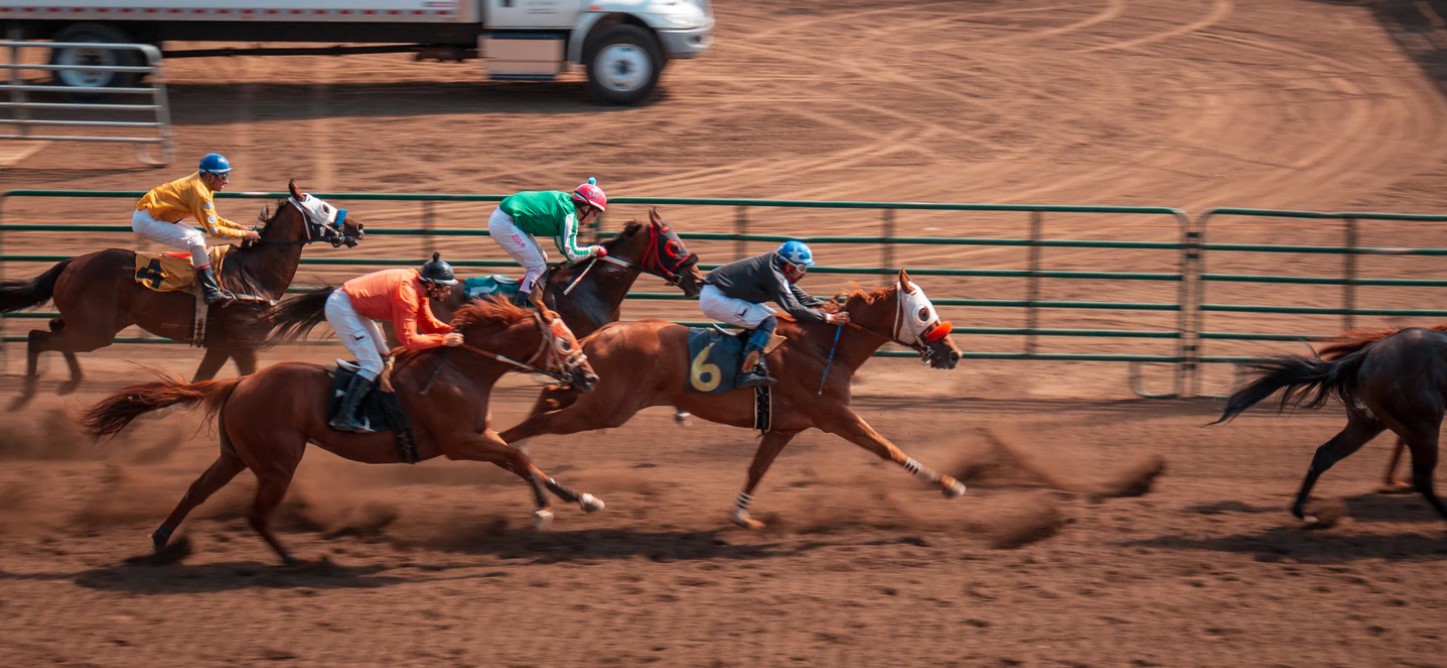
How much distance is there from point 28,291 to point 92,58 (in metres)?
9.06

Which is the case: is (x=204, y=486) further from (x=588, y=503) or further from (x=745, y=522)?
(x=745, y=522)

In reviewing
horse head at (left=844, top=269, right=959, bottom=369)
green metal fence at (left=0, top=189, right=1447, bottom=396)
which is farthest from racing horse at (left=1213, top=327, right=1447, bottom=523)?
green metal fence at (left=0, top=189, right=1447, bottom=396)

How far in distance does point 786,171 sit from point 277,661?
39.3 feet

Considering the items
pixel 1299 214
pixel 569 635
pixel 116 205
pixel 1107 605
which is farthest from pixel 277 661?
pixel 116 205

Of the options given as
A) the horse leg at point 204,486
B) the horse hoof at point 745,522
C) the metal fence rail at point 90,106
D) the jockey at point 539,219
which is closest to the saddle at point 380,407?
the horse leg at point 204,486

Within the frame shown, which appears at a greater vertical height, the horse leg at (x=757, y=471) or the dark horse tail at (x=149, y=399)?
the dark horse tail at (x=149, y=399)

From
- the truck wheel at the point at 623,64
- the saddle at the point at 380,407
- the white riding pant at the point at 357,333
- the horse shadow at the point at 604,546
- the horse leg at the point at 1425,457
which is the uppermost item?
the truck wheel at the point at 623,64

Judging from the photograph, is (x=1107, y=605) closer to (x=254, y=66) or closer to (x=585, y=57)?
(x=585, y=57)

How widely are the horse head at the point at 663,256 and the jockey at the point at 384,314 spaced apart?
2.44 metres

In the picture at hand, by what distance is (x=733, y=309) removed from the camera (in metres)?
9.20

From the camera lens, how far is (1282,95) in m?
20.7

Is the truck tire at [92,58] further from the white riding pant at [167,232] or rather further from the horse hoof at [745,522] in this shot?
the horse hoof at [745,522]

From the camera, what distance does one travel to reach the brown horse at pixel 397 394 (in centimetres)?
789

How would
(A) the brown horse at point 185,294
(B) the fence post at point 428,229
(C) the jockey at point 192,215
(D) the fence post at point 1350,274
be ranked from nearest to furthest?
1. (C) the jockey at point 192,215
2. (A) the brown horse at point 185,294
3. (D) the fence post at point 1350,274
4. (B) the fence post at point 428,229
